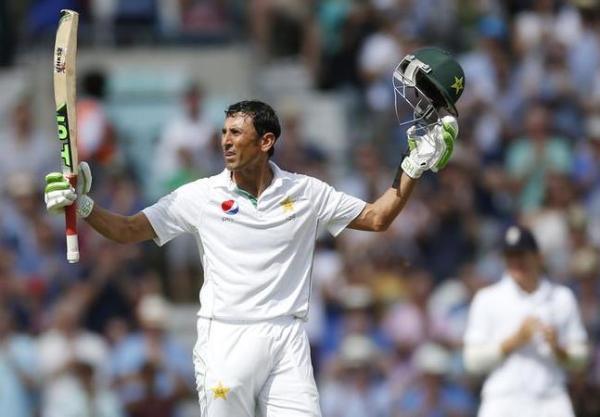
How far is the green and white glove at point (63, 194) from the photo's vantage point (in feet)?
24.2

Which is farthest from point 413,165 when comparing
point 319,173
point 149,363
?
point 319,173

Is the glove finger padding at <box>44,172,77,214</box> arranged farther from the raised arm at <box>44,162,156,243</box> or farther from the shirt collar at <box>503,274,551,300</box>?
the shirt collar at <box>503,274,551,300</box>

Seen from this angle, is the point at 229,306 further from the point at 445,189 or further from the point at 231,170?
the point at 445,189

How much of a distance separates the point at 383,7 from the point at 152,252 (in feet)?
11.6

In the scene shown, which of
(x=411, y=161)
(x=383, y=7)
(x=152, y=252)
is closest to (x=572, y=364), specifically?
(x=411, y=161)

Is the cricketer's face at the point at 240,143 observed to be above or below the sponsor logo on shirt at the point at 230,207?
above

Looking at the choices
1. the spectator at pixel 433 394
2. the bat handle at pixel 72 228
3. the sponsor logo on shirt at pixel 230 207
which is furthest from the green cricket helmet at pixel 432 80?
the spectator at pixel 433 394

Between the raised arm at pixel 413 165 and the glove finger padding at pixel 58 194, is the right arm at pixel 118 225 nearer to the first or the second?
the glove finger padding at pixel 58 194

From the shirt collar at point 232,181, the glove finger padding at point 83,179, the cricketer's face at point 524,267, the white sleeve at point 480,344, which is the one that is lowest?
the white sleeve at point 480,344

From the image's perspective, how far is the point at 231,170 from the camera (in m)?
7.76

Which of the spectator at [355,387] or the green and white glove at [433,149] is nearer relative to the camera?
the green and white glove at [433,149]

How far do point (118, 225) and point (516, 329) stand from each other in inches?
100

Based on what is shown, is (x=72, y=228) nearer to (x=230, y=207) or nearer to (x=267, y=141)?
(x=230, y=207)

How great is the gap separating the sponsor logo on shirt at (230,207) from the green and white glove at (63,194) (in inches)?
25.8
